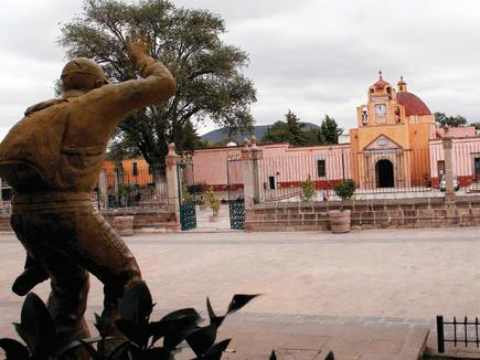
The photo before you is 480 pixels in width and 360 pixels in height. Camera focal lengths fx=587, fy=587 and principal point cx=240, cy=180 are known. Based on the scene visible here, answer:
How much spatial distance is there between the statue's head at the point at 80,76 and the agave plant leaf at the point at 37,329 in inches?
79.4

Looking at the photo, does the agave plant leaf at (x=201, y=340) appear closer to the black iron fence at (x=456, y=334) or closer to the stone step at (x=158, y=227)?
the black iron fence at (x=456, y=334)

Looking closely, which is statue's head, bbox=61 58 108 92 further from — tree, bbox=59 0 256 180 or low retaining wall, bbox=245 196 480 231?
tree, bbox=59 0 256 180

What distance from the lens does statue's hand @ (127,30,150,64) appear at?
394 cm

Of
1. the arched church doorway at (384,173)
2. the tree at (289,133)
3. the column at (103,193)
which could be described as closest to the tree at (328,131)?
the tree at (289,133)

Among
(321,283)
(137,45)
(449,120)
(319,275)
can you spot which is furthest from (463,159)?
(449,120)

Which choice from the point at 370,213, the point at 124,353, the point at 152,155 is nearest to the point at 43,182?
the point at 124,353

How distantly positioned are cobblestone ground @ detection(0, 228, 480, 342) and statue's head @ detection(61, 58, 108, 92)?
382 cm

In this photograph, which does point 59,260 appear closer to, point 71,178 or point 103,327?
point 71,178

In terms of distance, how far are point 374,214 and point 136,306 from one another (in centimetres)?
1420

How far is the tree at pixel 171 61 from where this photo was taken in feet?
104

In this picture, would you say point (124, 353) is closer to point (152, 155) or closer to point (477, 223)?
point (477, 223)

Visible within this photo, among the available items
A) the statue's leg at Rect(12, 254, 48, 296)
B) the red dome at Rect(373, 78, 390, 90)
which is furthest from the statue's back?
the red dome at Rect(373, 78, 390, 90)

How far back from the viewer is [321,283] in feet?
28.8

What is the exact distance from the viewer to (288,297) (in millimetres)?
7906
